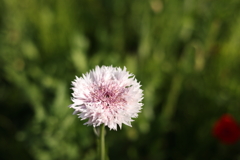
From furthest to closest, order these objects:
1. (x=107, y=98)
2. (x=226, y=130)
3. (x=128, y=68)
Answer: (x=128, y=68), (x=226, y=130), (x=107, y=98)

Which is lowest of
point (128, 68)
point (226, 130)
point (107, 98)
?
point (107, 98)

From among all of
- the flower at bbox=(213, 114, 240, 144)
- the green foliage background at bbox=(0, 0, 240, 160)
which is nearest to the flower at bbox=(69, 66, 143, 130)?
the green foliage background at bbox=(0, 0, 240, 160)

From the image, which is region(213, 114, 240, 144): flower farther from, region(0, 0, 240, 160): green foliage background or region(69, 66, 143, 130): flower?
region(69, 66, 143, 130): flower

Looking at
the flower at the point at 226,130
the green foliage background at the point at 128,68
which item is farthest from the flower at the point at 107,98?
the flower at the point at 226,130

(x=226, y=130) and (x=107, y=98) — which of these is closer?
(x=107, y=98)

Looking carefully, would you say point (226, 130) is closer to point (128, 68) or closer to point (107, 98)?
point (128, 68)

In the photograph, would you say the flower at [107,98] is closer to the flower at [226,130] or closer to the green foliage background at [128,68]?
the green foliage background at [128,68]

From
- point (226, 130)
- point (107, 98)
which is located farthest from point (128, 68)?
point (107, 98)
